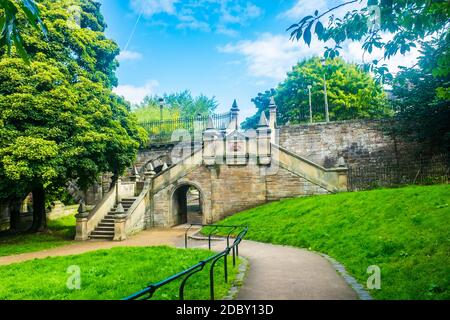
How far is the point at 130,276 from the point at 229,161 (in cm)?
1298

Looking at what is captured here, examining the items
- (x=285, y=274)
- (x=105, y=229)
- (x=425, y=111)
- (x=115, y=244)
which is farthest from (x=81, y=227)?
(x=425, y=111)

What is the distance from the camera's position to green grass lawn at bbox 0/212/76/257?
1429 cm

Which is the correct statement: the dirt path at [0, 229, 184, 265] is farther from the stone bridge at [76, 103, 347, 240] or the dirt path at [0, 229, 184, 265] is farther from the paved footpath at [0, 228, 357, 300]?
the stone bridge at [76, 103, 347, 240]

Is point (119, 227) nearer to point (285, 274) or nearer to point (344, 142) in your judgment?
point (285, 274)

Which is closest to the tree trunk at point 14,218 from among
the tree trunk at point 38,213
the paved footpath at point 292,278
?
the tree trunk at point 38,213

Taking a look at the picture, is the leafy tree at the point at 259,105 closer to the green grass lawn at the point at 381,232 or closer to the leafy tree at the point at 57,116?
the leafy tree at the point at 57,116

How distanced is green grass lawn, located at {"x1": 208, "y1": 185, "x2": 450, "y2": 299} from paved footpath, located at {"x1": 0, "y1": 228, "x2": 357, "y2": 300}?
2.02 ft

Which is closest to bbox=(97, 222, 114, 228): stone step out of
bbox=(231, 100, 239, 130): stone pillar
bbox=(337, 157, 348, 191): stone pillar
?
bbox=(231, 100, 239, 130): stone pillar

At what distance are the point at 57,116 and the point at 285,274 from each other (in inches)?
504

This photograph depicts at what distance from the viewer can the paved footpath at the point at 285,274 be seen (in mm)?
6004

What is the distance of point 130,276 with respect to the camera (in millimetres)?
7734

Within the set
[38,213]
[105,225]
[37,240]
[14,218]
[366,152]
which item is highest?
[366,152]

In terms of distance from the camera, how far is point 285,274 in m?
7.62
